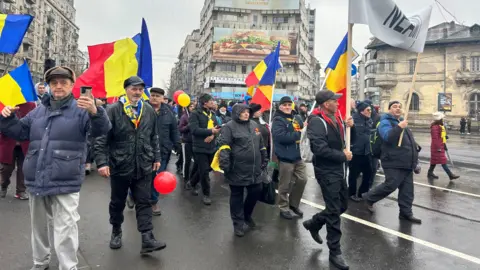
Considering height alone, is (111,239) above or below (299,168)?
below

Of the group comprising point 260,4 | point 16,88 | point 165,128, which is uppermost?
point 260,4

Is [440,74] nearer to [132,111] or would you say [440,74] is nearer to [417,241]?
[417,241]

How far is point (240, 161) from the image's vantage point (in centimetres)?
487

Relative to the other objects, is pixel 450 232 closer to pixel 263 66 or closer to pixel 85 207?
pixel 263 66

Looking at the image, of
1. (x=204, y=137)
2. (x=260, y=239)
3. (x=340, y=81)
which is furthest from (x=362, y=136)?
(x=260, y=239)

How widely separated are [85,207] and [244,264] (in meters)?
3.28

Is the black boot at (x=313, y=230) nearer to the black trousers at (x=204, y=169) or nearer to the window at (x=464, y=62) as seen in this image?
the black trousers at (x=204, y=169)

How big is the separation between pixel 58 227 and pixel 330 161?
2896mm

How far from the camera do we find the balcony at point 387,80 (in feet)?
157

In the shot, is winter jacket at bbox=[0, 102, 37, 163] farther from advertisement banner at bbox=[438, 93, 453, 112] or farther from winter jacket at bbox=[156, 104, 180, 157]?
advertisement banner at bbox=[438, 93, 453, 112]

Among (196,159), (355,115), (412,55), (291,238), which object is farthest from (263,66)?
(412,55)

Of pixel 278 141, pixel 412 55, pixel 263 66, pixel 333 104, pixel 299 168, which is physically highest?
pixel 412 55

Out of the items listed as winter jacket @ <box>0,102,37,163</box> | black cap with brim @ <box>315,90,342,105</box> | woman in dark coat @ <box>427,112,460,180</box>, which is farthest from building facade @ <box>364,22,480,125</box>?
winter jacket @ <box>0,102,37,163</box>

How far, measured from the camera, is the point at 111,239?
14.3 feet
